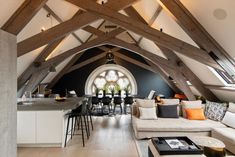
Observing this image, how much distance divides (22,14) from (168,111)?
14.5 ft

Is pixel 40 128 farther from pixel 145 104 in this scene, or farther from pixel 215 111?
pixel 215 111

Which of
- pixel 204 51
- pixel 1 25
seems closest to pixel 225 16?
pixel 204 51

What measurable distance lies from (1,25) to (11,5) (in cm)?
46

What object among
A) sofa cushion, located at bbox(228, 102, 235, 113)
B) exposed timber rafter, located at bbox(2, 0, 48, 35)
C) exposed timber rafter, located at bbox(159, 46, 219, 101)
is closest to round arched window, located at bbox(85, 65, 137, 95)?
exposed timber rafter, located at bbox(159, 46, 219, 101)

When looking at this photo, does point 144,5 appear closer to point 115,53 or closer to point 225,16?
point 225,16

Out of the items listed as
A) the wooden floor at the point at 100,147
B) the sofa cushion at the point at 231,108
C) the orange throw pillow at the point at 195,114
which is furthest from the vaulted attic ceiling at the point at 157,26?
the wooden floor at the point at 100,147

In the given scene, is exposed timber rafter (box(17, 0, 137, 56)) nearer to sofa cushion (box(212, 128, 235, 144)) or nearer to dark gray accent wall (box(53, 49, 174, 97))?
sofa cushion (box(212, 128, 235, 144))

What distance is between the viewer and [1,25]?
3.97m

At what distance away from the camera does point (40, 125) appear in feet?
15.6

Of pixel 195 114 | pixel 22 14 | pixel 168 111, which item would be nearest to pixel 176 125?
pixel 168 111

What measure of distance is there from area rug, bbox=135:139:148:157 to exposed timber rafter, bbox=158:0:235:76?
2411 millimetres

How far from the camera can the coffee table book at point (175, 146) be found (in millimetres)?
2988

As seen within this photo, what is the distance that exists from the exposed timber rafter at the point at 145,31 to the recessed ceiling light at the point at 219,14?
3.07 feet

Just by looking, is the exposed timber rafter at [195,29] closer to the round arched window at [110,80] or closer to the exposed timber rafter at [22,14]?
the exposed timber rafter at [22,14]
